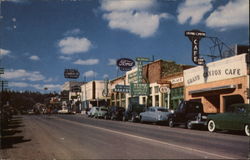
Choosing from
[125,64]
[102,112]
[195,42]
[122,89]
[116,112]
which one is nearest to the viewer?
[195,42]

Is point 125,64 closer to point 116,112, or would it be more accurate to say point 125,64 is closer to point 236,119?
point 116,112

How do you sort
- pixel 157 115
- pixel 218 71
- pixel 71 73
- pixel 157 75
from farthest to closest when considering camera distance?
pixel 71 73 → pixel 157 75 → pixel 218 71 → pixel 157 115

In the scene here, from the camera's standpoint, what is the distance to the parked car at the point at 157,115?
79.3 ft

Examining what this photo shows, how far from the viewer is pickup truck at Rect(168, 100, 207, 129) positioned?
1991 cm

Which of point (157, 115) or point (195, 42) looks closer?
point (157, 115)

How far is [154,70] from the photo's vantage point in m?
40.1

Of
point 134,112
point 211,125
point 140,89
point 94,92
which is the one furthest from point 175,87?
point 94,92

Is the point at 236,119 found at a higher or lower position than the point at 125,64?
lower

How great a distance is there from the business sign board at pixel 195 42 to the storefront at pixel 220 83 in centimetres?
96

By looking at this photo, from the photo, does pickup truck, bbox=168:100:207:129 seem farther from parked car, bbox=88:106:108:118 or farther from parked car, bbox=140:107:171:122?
parked car, bbox=88:106:108:118

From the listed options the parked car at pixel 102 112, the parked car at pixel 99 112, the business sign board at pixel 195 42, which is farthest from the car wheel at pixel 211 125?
the parked car at pixel 99 112

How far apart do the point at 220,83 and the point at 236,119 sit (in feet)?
35.1

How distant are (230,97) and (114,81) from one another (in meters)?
35.6

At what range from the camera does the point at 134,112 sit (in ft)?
98.0
